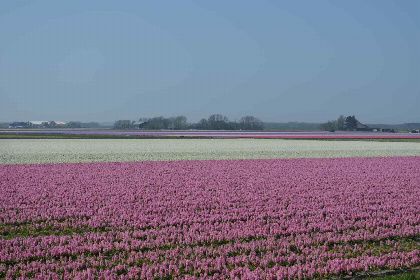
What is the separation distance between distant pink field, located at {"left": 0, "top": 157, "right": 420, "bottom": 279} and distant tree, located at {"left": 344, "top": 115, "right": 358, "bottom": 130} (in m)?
134

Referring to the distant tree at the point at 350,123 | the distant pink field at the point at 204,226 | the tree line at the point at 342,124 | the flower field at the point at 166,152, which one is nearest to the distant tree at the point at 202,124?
the tree line at the point at 342,124

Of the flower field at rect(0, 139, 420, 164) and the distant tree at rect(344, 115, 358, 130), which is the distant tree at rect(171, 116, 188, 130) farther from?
the flower field at rect(0, 139, 420, 164)

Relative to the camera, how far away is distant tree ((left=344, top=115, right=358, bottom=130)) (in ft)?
488

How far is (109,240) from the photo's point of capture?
32.4 ft

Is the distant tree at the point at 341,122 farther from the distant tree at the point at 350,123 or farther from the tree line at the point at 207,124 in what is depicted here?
the tree line at the point at 207,124

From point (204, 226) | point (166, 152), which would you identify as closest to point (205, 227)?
point (204, 226)

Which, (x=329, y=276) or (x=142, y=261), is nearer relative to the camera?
(x=329, y=276)

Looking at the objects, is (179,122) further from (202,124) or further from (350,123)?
(350,123)

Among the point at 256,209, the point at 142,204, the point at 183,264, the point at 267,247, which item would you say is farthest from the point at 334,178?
the point at 183,264

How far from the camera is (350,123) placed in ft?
491

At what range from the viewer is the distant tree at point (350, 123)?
488ft

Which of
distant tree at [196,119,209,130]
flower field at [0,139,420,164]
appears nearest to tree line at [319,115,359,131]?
distant tree at [196,119,209,130]

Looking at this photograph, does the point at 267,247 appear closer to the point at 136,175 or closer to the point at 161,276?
the point at 161,276

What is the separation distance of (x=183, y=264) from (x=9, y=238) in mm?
4333
